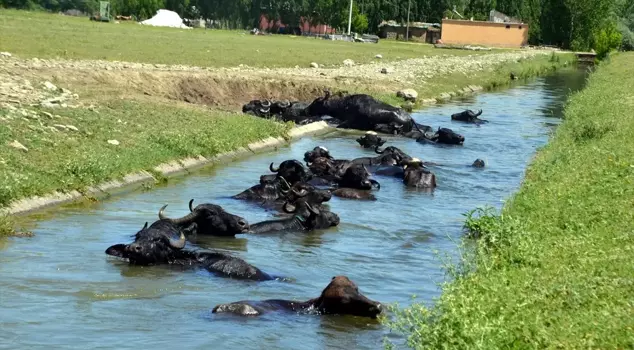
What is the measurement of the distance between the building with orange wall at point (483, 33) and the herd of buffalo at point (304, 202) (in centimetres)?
7758

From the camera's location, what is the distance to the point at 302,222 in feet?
48.4

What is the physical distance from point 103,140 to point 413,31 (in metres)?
98.4

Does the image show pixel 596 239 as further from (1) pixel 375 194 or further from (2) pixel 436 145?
(2) pixel 436 145

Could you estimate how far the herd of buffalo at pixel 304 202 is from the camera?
34.3 feet

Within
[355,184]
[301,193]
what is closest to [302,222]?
[301,193]

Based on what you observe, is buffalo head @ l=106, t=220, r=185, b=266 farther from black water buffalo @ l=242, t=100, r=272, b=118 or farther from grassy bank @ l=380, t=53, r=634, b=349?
black water buffalo @ l=242, t=100, r=272, b=118

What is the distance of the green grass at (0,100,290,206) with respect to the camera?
51.1ft

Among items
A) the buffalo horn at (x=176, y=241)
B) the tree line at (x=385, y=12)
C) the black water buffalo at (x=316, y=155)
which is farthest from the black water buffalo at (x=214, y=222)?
the tree line at (x=385, y=12)

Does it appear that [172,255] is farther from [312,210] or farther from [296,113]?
[296,113]

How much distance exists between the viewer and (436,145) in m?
25.8

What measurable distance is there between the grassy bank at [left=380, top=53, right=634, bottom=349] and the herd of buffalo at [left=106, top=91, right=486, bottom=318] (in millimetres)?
Result: 1445

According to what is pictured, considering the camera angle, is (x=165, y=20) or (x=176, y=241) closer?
(x=176, y=241)

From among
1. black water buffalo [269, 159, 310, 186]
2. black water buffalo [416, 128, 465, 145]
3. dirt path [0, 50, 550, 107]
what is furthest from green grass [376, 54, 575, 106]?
black water buffalo [269, 159, 310, 186]

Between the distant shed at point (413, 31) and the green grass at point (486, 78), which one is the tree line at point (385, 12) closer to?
the distant shed at point (413, 31)
